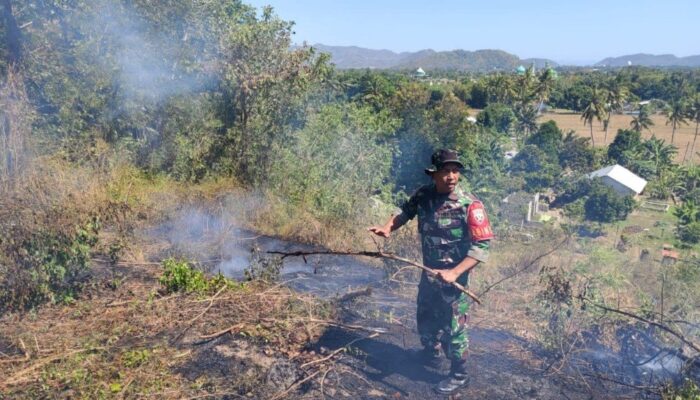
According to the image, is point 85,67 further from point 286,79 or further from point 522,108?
point 522,108

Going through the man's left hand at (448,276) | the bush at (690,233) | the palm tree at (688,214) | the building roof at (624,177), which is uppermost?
the man's left hand at (448,276)

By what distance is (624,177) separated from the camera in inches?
1419

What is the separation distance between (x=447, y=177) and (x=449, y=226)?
1.04ft

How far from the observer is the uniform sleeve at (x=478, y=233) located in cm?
286

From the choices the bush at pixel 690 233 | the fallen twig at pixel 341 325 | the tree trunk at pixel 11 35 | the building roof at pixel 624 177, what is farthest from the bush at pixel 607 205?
the tree trunk at pixel 11 35

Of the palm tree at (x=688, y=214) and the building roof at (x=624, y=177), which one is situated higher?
the building roof at (x=624, y=177)

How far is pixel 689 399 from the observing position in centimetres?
278

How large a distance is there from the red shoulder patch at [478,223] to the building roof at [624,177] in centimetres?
3615

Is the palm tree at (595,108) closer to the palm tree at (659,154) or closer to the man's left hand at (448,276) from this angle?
the palm tree at (659,154)

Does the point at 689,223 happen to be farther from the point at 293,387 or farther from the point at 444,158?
the point at 293,387

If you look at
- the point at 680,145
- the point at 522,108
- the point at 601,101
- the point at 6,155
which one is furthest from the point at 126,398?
the point at 680,145

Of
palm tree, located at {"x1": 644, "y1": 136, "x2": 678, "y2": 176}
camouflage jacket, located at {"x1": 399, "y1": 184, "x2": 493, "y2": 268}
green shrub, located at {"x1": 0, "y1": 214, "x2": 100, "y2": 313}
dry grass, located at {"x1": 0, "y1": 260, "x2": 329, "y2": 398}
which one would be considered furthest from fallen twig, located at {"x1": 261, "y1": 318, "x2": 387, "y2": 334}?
palm tree, located at {"x1": 644, "y1": 136, "x2": 678, "y2": 176}

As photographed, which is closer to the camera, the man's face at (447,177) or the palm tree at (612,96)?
the man's face at (447,177)

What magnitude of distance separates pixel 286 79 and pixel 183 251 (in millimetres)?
4790
